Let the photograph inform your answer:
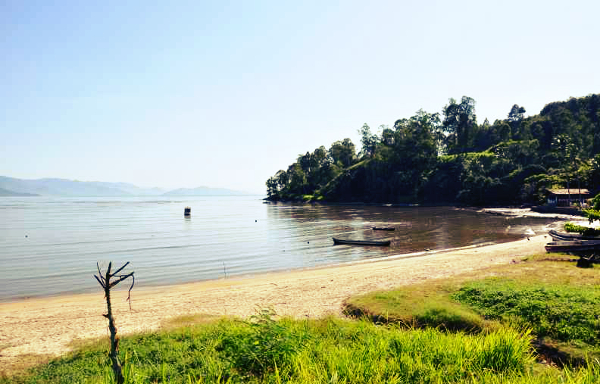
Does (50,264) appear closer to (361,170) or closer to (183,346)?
(183,346)

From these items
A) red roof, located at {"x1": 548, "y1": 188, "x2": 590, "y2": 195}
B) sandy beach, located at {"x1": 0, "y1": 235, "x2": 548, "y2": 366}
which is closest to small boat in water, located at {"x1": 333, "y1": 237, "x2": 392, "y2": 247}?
sandy beach, located at {"x1": 0, "y1": 235, "x2": 548, "y2": 366}

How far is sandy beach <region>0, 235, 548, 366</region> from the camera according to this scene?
16984 mm

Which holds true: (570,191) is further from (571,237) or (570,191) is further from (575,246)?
(575,246)

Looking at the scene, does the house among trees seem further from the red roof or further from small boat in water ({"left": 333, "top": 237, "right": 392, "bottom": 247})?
small boat in water ({"left": 333, "top": 237, "right": 392, "bottom": 247})

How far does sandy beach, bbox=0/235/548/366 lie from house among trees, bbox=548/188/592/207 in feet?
253

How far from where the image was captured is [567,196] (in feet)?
302

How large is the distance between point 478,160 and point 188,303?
145 metres

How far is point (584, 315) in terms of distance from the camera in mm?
12477

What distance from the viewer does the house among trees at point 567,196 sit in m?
91.4

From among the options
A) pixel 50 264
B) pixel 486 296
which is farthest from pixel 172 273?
pixel 486 296

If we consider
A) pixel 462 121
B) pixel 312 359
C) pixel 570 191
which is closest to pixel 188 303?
pixel 312 359

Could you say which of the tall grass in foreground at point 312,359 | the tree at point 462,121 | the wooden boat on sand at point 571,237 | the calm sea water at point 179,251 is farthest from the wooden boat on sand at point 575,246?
the tree at point 462,121

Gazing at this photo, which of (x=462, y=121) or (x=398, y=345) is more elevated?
(x=462, y=121)

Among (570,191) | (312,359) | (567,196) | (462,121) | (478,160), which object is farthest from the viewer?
(462,121)
